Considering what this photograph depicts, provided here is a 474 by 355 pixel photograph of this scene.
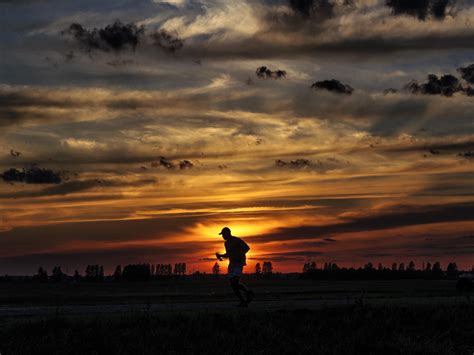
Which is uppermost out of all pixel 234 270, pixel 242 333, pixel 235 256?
pixel 235 256

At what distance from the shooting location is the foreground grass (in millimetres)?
18000

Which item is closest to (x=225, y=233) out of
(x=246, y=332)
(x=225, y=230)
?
(x=225, y=230)

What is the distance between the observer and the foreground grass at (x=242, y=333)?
18.0 m

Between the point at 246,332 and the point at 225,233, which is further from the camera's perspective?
the point at 225,233

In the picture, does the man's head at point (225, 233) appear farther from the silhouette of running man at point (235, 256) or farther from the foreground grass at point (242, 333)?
the foreground grass at point (242, 333)

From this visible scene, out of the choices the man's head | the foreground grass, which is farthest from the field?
the man's head

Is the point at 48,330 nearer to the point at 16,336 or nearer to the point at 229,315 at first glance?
the point at 16,336

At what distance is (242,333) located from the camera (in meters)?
19.2

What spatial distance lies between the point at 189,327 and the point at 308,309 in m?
4.65

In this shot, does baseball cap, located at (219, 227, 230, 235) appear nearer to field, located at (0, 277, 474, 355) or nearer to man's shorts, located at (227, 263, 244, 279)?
man's shorts, located at (227, 263, 244, 279)

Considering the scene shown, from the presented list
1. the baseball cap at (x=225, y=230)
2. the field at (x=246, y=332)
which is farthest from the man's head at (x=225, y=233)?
the field at (x=246, y=332)

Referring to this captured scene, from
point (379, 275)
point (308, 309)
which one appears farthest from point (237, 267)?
point (379, 275)

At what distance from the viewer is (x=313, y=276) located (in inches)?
5586

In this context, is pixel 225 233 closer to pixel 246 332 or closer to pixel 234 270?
pixel 234 270
